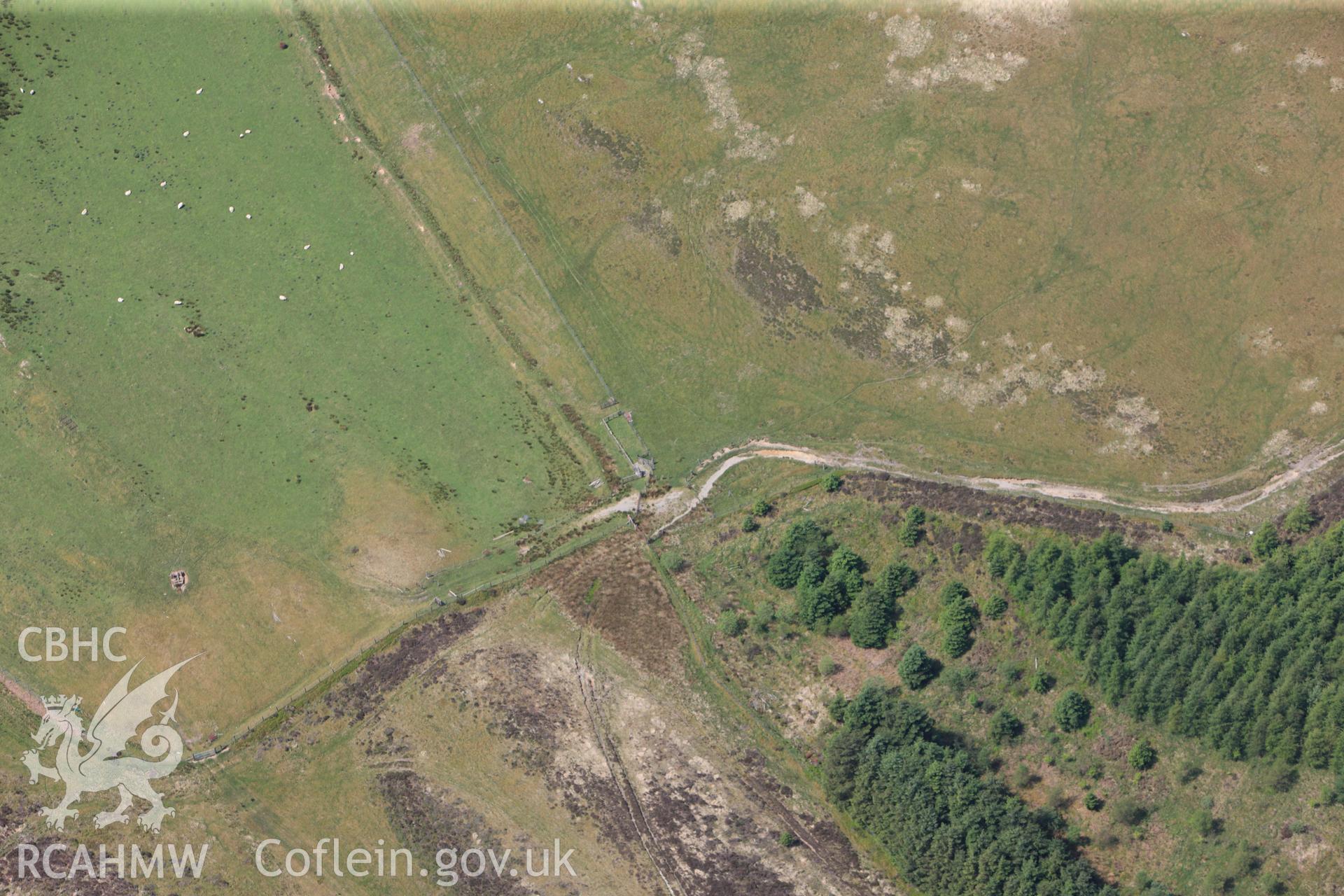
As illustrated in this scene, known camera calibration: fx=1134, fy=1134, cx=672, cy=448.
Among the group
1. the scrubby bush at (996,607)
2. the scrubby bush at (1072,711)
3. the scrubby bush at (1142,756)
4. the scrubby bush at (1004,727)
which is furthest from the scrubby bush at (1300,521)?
the scrubby bush at (1004,727)

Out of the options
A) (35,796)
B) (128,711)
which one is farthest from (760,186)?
(35,796)

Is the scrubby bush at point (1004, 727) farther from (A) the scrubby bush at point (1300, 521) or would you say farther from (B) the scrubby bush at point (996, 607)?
(A) the scrubby bush at point (1300, 521)

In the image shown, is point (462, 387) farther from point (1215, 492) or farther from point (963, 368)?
point (1215, 492)

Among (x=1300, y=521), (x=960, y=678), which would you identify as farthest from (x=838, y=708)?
(x=1300, y=521)

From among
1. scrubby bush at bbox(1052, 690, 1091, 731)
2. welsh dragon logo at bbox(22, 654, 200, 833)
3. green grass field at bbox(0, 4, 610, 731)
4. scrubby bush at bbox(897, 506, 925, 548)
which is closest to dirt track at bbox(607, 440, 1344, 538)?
scrubby bush at bbox(897, 506, 925, 548)

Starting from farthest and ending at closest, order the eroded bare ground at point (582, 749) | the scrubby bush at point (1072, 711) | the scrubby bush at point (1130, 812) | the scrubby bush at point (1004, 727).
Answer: the eroded bare ground at point (582, 749) → the scrubby bush at point (1004, 727) → the scrubby bush at point (1072, 711) → the scrubby bush at point (1130, 812)

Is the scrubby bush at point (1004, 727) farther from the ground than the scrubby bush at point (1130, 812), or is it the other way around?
the scrubby bush at point (1004, 727)

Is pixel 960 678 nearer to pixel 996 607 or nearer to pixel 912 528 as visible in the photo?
pixel 996 607
